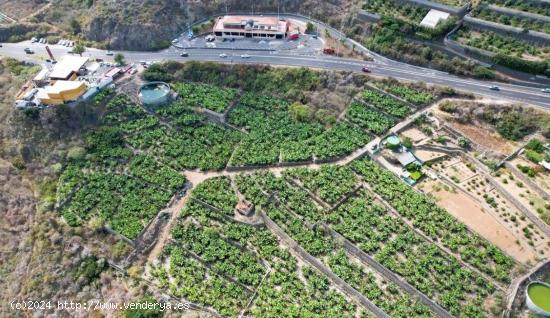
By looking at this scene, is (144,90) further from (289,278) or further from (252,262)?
(289,278)

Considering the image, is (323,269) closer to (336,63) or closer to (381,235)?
(381,235)

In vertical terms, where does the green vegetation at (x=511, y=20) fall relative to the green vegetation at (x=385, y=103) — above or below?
above

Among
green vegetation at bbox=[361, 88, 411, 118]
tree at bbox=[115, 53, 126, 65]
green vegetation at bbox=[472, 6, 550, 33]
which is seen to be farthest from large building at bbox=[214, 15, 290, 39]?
green vegetation at bbox=[472, 6, 550, 33]

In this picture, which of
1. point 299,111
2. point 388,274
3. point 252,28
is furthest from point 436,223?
point 252,28

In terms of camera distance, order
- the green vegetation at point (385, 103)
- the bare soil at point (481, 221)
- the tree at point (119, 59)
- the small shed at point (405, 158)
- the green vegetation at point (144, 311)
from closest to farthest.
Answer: the green vegetation at point (144, 311)
the bare soil at point (481, 221)
the small shed at point (405, 158)
the green vegetation at point (385, 103)
the tree at point (119, 59)

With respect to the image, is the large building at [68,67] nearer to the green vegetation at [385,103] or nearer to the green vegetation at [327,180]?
the green vegetation at [327,180]

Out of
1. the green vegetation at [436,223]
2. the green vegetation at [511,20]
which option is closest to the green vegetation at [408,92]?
the green vegetation at [436,223]
